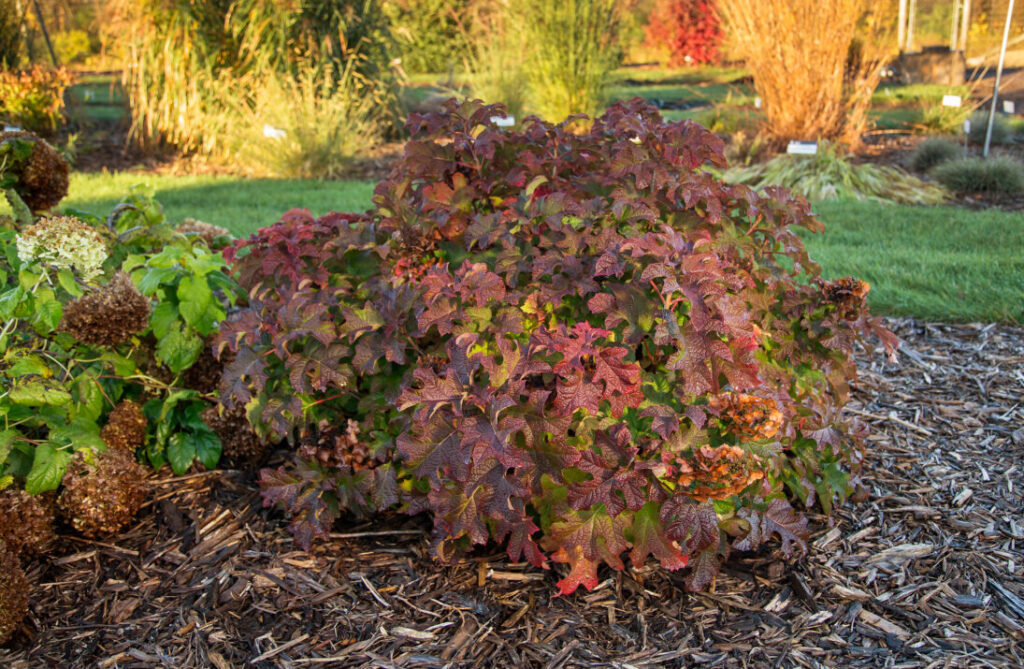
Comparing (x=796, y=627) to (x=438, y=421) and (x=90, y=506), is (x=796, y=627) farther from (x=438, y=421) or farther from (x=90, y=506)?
(x=90, y=506)

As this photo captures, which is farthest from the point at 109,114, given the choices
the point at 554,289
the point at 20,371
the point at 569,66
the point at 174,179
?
the point at 554,289

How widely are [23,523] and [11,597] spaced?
0.28 meters

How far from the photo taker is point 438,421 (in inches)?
62.4

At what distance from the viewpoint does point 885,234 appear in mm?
4762

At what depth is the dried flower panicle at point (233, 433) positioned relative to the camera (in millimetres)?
2252

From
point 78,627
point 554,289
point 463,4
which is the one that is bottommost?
point 78,627

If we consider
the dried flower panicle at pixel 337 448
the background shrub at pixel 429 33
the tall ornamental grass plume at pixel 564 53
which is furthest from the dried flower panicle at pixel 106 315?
the background shrub at pixel 429 33

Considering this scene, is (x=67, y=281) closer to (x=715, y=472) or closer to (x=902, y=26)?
(x=715, y=472)

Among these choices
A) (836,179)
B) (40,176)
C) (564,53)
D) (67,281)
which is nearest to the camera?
(67,281)

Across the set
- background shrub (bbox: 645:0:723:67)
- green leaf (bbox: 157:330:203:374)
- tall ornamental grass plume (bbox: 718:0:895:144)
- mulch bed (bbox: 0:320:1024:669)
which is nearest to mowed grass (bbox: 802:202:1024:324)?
mulch bed (bbox: 0:320:1024:669)

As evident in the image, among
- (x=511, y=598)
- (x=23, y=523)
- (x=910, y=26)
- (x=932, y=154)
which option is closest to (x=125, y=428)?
(x=23, y=523)

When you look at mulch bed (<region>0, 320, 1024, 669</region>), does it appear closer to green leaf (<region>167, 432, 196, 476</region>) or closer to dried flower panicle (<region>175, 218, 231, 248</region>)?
green leaf (<region>167, 432, 196, 476</region>)

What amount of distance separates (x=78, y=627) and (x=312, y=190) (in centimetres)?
541

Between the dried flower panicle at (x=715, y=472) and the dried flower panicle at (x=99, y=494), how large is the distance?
1396 millimetres
